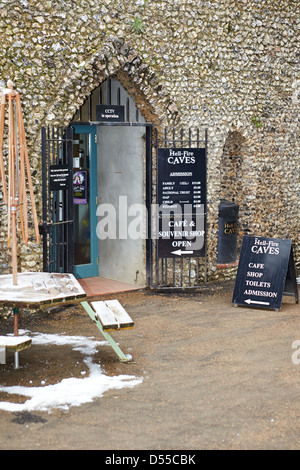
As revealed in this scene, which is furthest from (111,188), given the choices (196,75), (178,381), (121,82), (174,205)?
(178,381)

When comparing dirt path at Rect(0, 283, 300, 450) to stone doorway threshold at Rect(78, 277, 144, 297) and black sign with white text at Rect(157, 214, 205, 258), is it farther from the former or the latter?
black sign with white text at Rect(157, 214, 205, 258)

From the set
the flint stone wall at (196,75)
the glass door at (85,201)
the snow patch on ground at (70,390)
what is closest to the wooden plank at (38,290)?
the snow patch on ground at (70,390)

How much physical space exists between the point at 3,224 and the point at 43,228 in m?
0.50

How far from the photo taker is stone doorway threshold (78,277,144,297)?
31.6 feet

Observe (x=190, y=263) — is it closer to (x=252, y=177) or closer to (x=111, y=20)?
(x=252, y=177)

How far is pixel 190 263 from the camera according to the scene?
9.84 metres

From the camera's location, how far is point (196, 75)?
32.2ft

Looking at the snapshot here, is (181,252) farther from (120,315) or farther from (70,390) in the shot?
(70,390)

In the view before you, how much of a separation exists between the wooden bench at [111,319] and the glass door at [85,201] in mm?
3669

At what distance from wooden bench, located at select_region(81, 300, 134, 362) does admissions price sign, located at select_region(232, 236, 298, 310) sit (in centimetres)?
254

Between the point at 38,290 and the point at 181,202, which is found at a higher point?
the point at 181,202

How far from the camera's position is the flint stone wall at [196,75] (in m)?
8.29

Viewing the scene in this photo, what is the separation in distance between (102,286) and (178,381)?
4.07 metres

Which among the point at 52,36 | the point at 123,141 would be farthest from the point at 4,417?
the point at 123,141
